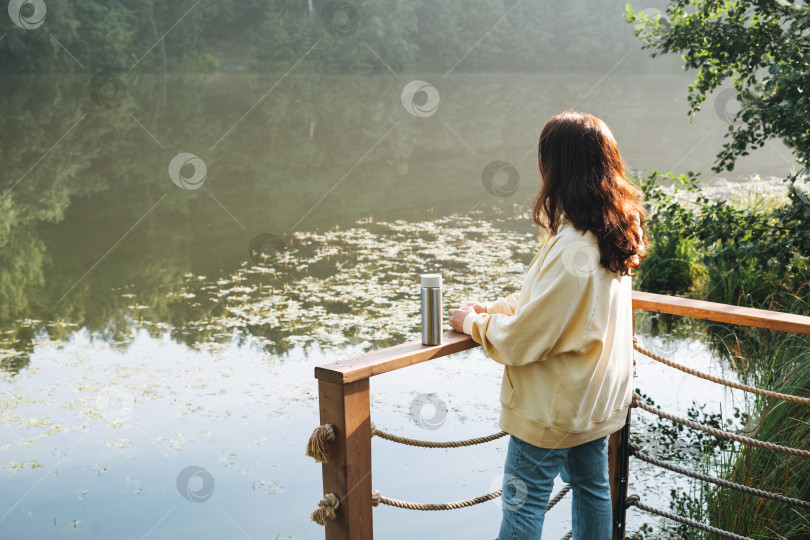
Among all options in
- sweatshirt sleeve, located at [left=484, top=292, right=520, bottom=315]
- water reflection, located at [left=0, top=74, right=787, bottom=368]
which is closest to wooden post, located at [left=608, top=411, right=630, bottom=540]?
sweatshirt sleeve, located at [left=484, top=292, right=520, bottom=315]

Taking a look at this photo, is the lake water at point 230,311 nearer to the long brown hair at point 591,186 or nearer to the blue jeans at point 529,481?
the blue jeans at point 529,481

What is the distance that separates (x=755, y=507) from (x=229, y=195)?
8.65 meters

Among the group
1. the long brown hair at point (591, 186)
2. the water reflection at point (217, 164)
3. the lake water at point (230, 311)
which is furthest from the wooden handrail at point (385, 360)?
the water reflection at point (217, 164)

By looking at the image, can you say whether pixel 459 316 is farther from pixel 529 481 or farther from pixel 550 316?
pixel 529 481

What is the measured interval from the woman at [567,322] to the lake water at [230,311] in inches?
63.4

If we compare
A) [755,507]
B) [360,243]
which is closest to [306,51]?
[360,243]

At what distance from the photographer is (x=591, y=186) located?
1.58 m

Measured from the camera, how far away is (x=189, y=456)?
12.0 ft

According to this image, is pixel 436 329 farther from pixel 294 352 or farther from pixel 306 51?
Answer: pixel 306 51

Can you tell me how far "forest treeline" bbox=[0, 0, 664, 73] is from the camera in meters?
19.9

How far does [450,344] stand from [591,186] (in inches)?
17.9

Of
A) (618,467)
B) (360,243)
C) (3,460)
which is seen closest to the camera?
(618,467)

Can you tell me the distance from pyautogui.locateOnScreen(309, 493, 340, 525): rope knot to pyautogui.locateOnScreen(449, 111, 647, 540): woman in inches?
14.9

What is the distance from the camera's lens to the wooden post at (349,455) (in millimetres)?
1515
